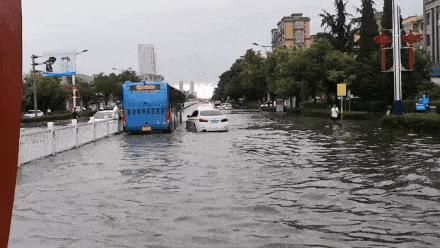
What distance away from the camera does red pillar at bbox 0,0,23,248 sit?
1577 millimetres

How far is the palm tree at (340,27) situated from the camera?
70.9 metres

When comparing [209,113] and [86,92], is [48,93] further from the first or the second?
[209,113]

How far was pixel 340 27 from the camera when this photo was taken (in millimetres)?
71125

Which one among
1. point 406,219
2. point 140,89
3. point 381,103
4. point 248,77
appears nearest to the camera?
point 406,219

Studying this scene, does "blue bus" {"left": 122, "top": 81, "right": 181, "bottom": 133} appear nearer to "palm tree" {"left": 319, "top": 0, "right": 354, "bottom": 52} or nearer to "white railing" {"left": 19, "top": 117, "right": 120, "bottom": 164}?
"white railing" {"left": 19, "top": 117, "right": 120, "bottom": 164}

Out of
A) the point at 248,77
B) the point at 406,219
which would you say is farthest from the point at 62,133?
the point at 248,77

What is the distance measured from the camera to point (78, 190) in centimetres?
1204

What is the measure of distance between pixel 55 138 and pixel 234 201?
12167 mm

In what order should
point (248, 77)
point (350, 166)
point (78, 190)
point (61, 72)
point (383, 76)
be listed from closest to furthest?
point (78, 190) → point (350, 166) → point (383, 76) → point (61, 72) → point (248, 77)

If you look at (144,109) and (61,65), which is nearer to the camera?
(144,109)

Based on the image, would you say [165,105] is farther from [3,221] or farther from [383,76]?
[3,221]

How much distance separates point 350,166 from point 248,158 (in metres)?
3.59

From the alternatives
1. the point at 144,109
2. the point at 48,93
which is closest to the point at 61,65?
the point at 48,93

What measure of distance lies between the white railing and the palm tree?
45.6 meters
